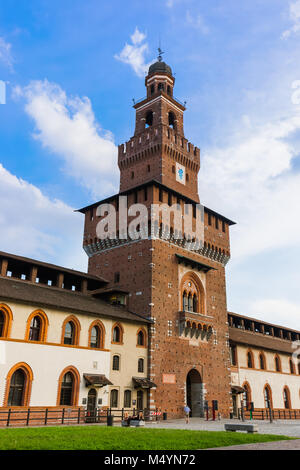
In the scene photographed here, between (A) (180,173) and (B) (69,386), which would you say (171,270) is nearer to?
(A) (180,173)

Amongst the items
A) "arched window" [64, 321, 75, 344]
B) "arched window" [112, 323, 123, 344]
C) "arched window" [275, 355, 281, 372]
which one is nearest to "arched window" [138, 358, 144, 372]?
"arched window" [112, 323, 123, 344]

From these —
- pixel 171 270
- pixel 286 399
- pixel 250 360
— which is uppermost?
pixel 171 270

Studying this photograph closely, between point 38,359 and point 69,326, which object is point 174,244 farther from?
point 38,359

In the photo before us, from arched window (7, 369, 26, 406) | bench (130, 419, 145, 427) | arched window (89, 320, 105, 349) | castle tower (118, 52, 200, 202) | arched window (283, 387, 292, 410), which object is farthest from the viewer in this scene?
arched window (283, 387, 292, 410)

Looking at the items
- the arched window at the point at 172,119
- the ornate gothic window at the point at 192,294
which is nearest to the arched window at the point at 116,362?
the ornate gothic window at the point at 192,294

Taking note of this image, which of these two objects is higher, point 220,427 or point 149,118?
point 149,118

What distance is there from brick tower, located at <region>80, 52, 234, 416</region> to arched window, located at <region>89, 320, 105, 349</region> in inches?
208

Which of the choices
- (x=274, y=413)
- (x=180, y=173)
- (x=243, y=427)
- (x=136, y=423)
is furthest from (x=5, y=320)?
(x=274, y=413)

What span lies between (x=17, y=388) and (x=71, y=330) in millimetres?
5625

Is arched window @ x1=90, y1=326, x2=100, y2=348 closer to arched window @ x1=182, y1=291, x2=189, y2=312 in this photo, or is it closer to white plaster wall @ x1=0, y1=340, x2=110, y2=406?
white plaster wall @ x1=0, y1=340, x2=110, y2=406

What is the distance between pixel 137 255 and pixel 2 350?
16.3 m

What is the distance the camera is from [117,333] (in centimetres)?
3406

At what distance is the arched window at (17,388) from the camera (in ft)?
86.0

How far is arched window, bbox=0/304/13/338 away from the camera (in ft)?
87.1
